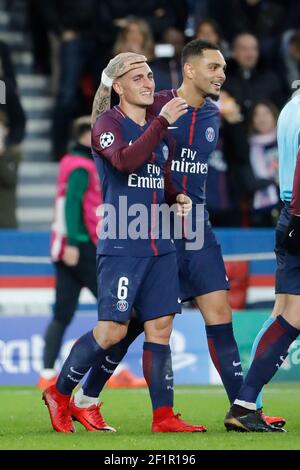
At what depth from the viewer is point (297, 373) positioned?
1349 cm

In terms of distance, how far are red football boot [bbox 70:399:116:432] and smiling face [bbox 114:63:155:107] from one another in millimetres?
1993

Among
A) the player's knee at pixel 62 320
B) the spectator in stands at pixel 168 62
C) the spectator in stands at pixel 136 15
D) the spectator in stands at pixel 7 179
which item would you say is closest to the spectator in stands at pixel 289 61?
the spectator in stands at pixel 168 62

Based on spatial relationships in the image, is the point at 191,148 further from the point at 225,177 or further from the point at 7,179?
the point at 225,177

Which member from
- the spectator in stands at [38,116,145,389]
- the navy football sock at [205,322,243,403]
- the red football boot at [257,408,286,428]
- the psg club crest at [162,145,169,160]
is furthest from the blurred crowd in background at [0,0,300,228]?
the red football boot at [257,408,286,428]

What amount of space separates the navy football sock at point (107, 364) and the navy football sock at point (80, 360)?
166mm

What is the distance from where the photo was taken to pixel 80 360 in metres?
9.14

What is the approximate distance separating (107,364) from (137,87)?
179 cm

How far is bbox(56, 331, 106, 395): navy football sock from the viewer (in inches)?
358

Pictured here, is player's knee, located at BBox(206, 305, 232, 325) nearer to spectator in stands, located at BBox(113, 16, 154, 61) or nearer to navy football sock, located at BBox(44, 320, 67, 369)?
navy football sock, located at BBox(44, 320, 67, 369)

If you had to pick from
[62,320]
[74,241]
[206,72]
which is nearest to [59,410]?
[206,72]
